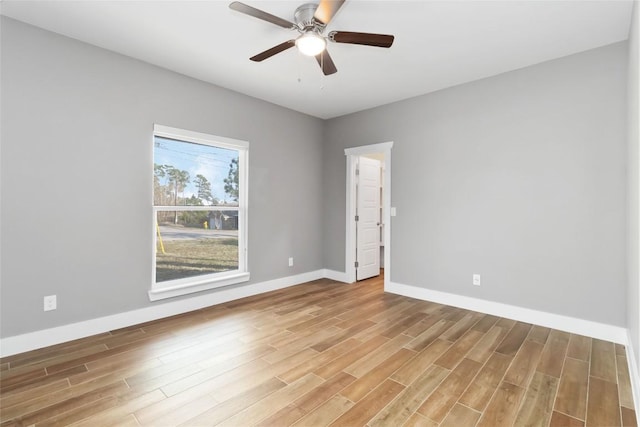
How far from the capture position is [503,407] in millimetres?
1915

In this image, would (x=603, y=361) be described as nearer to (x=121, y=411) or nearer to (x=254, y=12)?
(x=121, y=411)

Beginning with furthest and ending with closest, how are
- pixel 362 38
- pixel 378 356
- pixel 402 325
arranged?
1. pixel 402 325
2. pixel 378 356
3. pixel 362 38

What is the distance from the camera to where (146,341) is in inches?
110

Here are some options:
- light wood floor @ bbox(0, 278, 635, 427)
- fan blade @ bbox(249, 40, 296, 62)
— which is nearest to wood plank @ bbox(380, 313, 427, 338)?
light wood floor @ bbox(0, 278, 635, 427)

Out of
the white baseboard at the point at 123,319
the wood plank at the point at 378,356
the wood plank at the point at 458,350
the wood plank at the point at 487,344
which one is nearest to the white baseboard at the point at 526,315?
the wood plank at the point at 487,344

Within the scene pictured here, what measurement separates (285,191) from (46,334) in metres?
3.15

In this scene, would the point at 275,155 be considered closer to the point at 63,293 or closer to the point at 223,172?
the point at 223,172

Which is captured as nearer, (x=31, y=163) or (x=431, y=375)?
(x=431, y=375)

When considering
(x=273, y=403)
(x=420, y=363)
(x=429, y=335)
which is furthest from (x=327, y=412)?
(x=429, y=335)

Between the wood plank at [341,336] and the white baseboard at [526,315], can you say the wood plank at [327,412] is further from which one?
the white baseboard at [526,315]

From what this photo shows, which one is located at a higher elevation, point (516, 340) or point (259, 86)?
point (259, 86)

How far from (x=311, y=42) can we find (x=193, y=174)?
2.21m

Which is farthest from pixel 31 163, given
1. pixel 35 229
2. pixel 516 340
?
pixel 516 340

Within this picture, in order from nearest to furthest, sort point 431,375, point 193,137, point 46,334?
1. point 431,375
2. point 46,334
3. point 193,137
